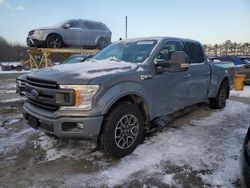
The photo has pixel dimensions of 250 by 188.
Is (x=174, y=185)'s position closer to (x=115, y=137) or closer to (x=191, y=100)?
(x=115, y=137)

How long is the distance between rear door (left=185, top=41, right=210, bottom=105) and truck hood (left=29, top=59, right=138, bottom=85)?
5.78 ft

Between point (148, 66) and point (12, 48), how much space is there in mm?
74338

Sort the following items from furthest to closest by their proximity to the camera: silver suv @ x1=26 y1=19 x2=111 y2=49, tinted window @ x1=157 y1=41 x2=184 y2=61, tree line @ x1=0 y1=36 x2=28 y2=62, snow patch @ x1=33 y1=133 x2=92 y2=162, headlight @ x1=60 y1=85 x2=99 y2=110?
tree line @ x1=0 y1=36 x2=28 y2=62 → silver suv @ x1=26 y1=19 x2=111 y2=49 → tinted window @ x1=157 y1=41 x2=184 y2=61 → snow patch @ x1=33 y1=133 x2=92 y2=162 → headlight @ x1=60 y1=85 x2=99 y2=110

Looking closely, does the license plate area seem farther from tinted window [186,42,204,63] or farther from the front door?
tinted window [186,42,204,63]

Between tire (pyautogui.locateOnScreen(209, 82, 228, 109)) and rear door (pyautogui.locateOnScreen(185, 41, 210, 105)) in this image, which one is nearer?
rear door (pyautogui.locateOnScreen(185, 41, 210, 105))

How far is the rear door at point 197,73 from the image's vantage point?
239 inches

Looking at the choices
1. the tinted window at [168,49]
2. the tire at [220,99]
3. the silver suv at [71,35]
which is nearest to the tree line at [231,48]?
the silver suv at [71,35]

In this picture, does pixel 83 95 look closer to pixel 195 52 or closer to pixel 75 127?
pixel 75 127

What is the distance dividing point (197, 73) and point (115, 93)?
2.62 m

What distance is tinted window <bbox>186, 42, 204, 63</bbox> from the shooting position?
628 cm

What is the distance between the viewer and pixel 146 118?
16.2 ft

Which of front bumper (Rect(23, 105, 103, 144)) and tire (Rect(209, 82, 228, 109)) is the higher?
→ front bumper (Rect(23, 105, 103, 144))

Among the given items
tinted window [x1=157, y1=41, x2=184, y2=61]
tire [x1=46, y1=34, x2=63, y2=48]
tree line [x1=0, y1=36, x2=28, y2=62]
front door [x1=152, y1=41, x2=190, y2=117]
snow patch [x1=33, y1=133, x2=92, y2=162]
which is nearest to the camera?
snow patch [x1=33, y1=133, x2=92, y2=162]

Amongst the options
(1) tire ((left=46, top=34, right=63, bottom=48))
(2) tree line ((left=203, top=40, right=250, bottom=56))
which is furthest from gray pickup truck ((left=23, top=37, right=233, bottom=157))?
(2) tree line ((left=203, top=40, right=250, bottom=56))
